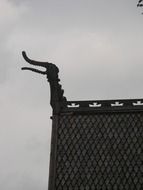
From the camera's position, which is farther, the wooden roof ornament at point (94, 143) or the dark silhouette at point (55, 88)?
the dark silhouette at point (55, 88)

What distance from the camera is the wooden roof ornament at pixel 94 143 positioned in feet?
45.2

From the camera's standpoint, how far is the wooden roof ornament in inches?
542

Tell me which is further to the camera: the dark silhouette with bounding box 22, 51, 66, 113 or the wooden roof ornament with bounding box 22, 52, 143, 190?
the dark silhouette with bounding box 22, 51, 66, 113

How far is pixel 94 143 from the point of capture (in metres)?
14.4

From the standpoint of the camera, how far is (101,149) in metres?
14.2

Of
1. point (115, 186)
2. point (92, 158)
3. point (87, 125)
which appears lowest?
point (115, 186)

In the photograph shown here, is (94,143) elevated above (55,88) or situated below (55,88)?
below

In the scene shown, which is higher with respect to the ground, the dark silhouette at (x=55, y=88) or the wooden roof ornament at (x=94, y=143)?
the dark silhouette at (x=55, y=88)

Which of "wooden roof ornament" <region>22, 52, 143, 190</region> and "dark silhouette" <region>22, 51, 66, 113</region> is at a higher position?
"dark silhouette" <region>22, 51, 66, 113</region>

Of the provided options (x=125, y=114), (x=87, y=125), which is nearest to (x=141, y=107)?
(x=125, y=114)

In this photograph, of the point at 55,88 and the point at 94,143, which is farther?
the point at 55,88

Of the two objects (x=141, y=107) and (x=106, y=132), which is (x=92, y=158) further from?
(x=141, y=107)

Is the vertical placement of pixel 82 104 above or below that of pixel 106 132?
above

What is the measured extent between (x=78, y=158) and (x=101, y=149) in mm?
784
